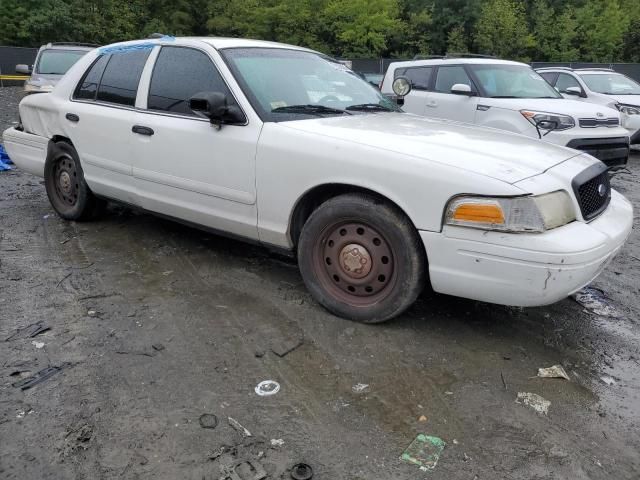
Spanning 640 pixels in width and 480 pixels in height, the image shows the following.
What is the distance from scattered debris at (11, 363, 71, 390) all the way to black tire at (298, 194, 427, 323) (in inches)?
61.3

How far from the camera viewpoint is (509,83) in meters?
8.17

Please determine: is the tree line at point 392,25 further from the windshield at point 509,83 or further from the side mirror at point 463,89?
the side mirror at point 463,89

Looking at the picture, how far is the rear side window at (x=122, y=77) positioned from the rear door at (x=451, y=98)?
194 inches

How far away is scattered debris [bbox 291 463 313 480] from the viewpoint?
7.39ft

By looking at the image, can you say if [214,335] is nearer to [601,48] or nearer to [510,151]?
[510,151]

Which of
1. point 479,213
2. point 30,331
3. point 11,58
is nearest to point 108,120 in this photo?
point 30,331

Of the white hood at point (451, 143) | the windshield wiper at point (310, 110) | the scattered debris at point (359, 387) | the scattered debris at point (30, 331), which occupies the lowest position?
the scattered debris at point (30, 331)

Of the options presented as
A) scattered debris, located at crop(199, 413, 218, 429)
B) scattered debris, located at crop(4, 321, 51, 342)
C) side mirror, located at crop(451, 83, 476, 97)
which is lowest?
scattered debris, located at crop(4, 321, 51, 342)

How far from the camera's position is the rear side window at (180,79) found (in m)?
4.02

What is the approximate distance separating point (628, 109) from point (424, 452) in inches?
426

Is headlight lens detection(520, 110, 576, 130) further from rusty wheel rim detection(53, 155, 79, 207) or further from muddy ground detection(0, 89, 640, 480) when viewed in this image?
rusty wheel rim detection(53, 155, 79, 207)

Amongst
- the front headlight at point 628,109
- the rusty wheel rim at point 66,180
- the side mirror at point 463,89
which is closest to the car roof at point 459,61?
the side mirror at point 463,89

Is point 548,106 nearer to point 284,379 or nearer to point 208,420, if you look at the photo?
point 284,379

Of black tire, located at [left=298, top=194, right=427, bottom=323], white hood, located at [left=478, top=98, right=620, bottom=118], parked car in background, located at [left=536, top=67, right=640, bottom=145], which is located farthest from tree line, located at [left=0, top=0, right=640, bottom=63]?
black tire, located at [left=298, top=194, right=427, bottom=323]
